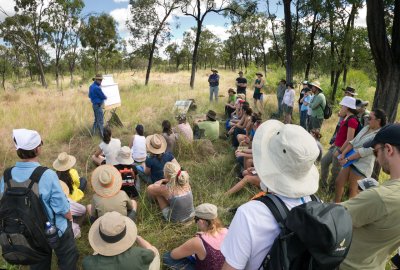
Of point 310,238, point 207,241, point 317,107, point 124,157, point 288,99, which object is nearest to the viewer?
point 310,238

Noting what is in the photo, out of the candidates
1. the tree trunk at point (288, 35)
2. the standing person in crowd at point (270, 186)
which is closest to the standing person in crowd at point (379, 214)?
the standing person in crowd at point (270, 186)

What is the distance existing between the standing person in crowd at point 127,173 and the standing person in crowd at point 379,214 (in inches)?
130

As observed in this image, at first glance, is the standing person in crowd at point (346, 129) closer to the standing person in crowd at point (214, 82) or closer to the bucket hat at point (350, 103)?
the bucket hat at point (350, 103)

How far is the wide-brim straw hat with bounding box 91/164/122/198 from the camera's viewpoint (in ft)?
11.7

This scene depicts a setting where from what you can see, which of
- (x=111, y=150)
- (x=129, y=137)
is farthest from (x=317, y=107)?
(x=111, y=150)

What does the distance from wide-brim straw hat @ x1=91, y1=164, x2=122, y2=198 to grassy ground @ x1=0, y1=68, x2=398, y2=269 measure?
657 mm

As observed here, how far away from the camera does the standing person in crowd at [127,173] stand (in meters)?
4.60

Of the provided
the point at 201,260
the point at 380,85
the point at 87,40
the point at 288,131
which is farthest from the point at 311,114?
the point at 87,40

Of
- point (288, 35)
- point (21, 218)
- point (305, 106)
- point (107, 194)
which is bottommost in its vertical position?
point (107, 194)

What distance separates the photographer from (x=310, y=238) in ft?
4.01

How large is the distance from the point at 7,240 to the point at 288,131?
2.43 metres

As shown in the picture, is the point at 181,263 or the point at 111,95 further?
the point at 111,95

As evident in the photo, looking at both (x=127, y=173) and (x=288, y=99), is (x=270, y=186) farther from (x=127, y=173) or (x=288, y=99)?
(x=288, y=99)

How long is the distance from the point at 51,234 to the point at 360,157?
3.80 metres
